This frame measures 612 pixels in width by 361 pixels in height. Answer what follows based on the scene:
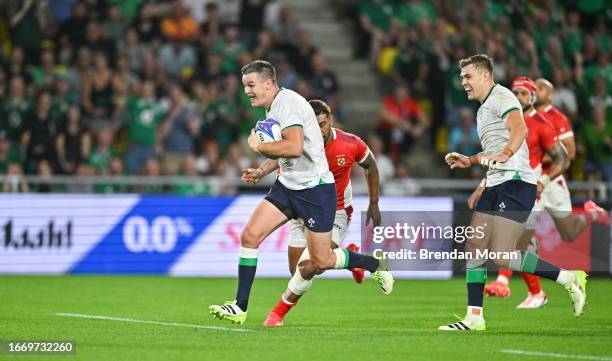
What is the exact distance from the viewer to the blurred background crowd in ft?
69.1

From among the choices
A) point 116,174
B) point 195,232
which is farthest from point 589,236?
point 116,174

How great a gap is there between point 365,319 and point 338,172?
4.96 ft

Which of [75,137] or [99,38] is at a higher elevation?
[99,38]

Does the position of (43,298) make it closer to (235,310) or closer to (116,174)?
(235,310)

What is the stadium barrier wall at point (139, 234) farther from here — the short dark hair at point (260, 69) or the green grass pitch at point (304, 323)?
the short dark hair at point (260, 69)

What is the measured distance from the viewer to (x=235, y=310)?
35.4ft

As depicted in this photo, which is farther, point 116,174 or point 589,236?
point 116,174

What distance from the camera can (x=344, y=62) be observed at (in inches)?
1045

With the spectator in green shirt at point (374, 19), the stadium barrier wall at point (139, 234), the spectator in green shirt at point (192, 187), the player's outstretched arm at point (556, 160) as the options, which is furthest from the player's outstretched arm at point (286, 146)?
the spectator in green shirt at point (374, 19)

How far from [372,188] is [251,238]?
6.53 ft

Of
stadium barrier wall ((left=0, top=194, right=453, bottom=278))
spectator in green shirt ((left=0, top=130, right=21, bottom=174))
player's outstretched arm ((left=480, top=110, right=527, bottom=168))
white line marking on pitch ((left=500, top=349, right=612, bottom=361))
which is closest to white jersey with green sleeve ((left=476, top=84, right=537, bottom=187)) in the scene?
player's outstretched arm ((left=480, top=110, right=527, bottom=168))

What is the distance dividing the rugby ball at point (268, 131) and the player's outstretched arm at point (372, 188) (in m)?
1.88

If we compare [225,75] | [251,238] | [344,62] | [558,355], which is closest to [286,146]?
[251,238]

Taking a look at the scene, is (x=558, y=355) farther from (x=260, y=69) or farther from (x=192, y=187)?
(x=192, y=187)
